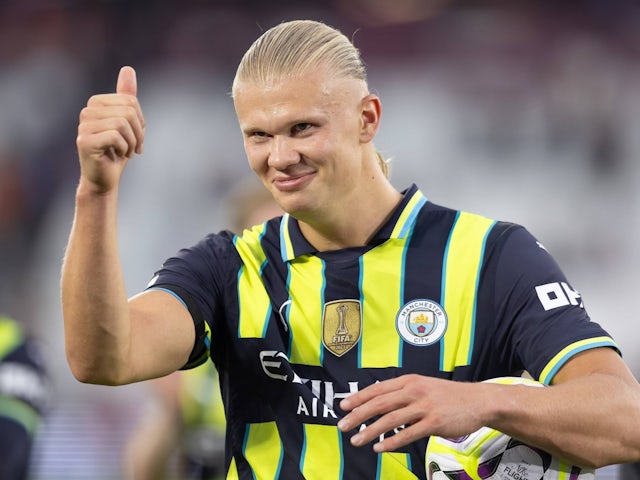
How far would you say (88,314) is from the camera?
2496 mm

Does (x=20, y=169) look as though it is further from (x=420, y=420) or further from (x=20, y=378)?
(x=420, y=420)

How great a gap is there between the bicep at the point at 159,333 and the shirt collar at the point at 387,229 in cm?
37

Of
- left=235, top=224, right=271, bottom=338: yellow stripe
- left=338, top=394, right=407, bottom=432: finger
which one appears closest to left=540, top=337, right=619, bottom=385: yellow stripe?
left=338, top=394, right=407, bottom=432: finger

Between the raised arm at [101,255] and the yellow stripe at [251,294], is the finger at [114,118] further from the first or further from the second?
the yellow stripe at [251,294]

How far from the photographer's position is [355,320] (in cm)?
294

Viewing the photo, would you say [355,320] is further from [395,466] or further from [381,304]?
[395,466]

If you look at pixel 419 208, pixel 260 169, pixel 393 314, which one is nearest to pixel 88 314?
pixel 260 169

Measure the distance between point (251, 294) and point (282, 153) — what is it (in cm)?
44

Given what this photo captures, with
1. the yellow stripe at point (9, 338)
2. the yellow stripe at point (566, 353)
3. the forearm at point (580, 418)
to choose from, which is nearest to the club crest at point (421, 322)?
the yellow stripe at point (566, 353)

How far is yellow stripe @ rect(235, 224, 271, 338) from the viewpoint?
9.84 ft

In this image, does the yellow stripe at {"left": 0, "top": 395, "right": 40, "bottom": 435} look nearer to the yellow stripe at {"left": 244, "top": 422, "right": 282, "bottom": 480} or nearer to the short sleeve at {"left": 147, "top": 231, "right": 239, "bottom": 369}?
the short sleeve at {"left": 147, "top": 231, "right": 239, "bottom": 369}

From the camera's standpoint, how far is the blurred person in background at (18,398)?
4.27m

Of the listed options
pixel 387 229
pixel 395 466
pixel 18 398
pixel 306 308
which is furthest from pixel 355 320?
pixel 18 398

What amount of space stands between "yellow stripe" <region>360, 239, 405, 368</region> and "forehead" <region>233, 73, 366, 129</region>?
1.31 ft
